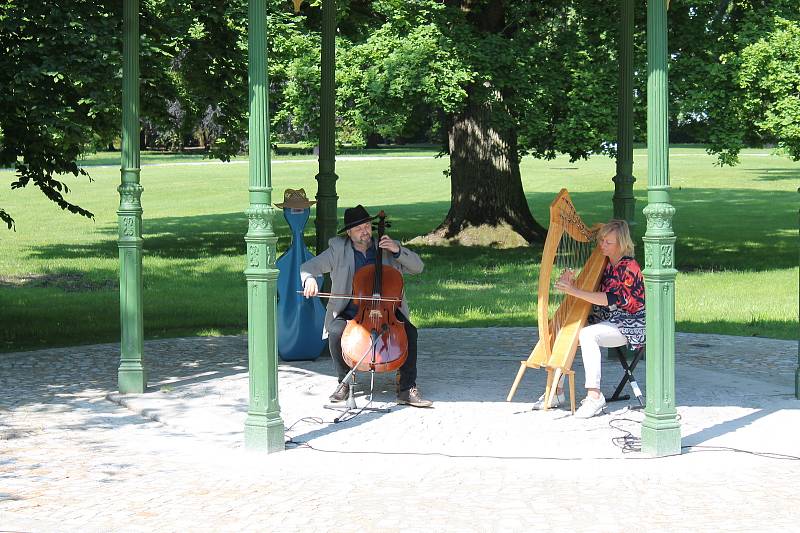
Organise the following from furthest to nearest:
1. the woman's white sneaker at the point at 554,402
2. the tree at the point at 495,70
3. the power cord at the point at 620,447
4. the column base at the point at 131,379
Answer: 1. the tree at the point at 495,70
2. the column base at the point at 131,379
3. the woman's white sneaker at the point at 554,402
4. the power cord at the point at 620,447

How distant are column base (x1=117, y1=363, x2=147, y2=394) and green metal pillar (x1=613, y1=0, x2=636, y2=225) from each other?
4.45m

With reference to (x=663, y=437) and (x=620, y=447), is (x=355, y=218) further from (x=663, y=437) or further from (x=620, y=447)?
(x=663, y=437)

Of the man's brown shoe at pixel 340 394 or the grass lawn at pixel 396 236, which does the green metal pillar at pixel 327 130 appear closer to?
the man's brown shoe at pixel 340 394

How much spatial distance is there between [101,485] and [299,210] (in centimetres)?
485

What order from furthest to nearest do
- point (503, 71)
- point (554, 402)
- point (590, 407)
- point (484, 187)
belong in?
point (484, 187) < point (503, 71) < point (554, 402) < point (590, 407)

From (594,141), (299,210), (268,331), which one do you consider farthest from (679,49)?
(268,331)

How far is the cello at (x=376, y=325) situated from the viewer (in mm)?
9289

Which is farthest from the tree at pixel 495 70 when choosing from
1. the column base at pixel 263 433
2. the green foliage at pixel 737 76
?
the column base at pixel 263 433

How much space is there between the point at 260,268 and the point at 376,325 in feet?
4.56

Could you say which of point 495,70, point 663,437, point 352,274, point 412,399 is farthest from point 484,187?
point 663,437

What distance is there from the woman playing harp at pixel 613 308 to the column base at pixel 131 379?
351 cm

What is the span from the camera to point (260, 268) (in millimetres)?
8219

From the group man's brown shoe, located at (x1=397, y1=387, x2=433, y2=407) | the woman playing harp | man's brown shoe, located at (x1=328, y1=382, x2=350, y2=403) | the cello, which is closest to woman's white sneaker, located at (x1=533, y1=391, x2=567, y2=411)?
the woman playing harp

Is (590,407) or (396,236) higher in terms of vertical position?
(396,236)
